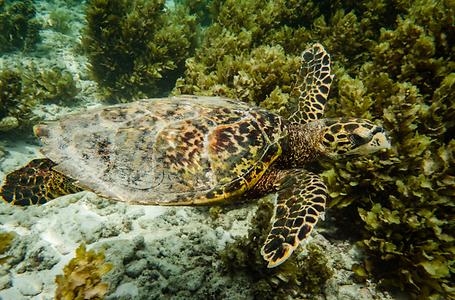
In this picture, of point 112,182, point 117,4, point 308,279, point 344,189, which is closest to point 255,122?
point 344,189

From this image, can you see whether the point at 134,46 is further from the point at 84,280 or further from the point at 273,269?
the point at 273,269

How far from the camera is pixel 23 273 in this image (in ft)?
10.8

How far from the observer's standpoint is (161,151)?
110 inches

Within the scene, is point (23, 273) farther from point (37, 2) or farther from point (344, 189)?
point (37, 2)

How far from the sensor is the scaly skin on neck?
3.35 metres

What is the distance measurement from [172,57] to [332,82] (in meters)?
4.21

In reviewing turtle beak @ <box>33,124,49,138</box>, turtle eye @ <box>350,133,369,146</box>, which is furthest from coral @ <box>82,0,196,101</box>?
turtle eye @ <box>350,133,369,146</box>

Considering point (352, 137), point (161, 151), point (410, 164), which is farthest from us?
point (410, 164)

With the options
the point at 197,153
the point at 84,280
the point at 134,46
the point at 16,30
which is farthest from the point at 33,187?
the point at 16,30

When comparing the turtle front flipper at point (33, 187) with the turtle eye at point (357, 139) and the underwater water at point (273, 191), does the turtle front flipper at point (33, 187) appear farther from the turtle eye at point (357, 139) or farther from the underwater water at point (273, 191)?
the turtle eye at point (357, 139)

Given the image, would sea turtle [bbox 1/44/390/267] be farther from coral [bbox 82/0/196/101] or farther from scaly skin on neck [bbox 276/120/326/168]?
coral [bbox 82/0/196/101]

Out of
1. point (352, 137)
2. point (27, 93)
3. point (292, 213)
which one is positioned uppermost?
point (352, 137)

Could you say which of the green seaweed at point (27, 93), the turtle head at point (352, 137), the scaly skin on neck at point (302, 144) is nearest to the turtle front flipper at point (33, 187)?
the green seaweed at point (27, 93)

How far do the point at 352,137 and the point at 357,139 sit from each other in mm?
66
